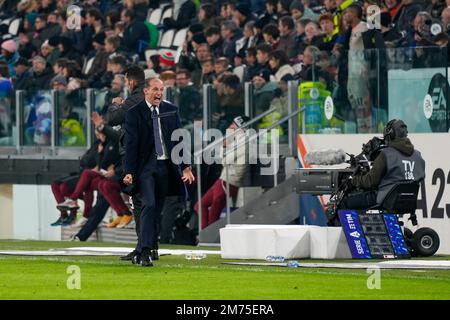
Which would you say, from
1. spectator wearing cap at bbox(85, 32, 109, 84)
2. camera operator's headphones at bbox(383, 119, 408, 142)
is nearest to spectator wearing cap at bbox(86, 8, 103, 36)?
spectator wearing cap at bbox(85, 32, 109, 84)

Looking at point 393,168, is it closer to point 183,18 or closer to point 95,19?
point 183,18

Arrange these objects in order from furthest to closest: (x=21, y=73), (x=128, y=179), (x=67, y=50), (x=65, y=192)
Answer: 1. (x=67, y=50)
2. (x=21, y=73)
3. (x=65, y=192)
4. (x=128, y=179)

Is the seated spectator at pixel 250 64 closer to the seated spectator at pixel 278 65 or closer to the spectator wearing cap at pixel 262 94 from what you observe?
the seated spectator at pixel 278 65

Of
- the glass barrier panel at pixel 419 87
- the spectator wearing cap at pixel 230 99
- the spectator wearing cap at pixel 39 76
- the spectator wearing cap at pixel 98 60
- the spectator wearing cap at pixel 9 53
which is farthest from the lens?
the spectator wearing cap at pixel 9 53

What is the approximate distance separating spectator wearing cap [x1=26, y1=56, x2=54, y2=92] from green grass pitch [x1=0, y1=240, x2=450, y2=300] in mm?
11067

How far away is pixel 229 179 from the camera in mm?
23453

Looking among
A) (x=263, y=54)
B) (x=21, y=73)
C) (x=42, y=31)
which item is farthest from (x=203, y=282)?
(x=42, y=31)

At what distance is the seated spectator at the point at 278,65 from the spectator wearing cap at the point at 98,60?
15.8 feet

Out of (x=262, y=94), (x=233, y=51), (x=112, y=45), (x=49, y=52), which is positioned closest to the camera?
(x=262, y=94)

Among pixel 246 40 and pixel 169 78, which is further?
pixel 246 40

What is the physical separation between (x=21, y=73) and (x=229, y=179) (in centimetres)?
857

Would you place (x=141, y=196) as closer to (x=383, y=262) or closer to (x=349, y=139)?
(x=383, y=262)

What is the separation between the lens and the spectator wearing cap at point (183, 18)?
97.7 ft

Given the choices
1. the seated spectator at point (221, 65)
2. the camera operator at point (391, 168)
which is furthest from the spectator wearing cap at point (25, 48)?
the camera operator at point (391, 168)
